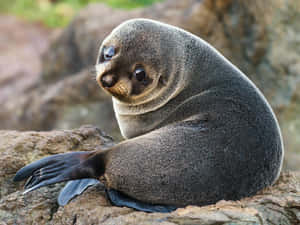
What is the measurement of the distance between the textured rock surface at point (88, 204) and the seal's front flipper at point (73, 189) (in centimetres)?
5

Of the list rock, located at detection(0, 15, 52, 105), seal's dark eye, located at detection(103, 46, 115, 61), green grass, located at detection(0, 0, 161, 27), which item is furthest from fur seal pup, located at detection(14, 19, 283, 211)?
green grass, located at detection(0, 0, 161, 27)

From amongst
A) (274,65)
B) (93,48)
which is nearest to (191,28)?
(274,65)

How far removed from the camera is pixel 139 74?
3.41 metres

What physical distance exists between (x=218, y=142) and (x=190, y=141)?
0.58ft

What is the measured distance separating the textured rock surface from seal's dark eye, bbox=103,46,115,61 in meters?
0.91

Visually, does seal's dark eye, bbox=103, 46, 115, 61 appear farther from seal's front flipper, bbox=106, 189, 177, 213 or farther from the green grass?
the green grass

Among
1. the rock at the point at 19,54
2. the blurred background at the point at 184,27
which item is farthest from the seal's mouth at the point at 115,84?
the rock at the point at 19,54

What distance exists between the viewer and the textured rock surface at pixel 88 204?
2789 millimetres

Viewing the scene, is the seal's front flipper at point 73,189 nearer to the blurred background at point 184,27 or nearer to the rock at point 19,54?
the blurred background at point 184,27

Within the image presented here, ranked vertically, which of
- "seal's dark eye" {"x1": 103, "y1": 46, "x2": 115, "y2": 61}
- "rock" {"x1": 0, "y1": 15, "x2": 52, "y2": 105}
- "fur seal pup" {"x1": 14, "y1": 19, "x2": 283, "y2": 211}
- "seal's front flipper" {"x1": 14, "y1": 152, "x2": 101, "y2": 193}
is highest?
"seal's dark eye" {"x1": 103, "y1": 46, "x2": 115, "y2": 61}

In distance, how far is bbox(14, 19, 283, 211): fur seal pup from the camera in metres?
2.96

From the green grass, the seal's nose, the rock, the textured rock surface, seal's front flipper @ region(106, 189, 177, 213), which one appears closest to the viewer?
the textured rock surface

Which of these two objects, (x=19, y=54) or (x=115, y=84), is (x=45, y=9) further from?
(x=115, y=84)

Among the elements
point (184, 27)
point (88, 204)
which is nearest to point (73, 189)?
point (88, 204)
